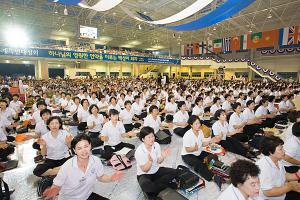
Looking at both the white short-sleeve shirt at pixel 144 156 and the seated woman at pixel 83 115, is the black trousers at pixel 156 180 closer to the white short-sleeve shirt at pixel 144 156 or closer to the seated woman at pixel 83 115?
the white short-sleeve shirt at pixel 144 156

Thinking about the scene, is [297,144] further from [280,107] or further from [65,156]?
[280,107]

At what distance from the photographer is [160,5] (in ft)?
56.6

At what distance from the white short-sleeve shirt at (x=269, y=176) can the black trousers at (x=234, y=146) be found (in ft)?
6.89

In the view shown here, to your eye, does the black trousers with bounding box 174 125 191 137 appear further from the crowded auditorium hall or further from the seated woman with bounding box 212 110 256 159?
the seated woman with bounding box 212 110 256 159

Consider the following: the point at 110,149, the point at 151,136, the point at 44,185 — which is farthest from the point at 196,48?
the point at 44,185

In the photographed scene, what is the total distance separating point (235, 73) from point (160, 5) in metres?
15.5

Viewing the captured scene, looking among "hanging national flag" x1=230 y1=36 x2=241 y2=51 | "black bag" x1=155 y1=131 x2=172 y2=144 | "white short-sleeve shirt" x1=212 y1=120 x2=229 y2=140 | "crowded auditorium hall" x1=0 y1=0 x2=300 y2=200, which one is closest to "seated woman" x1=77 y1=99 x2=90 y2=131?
"crowded auditorium hall" x1=0 y1=0 x2=300 y2=200

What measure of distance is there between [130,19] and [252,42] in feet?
47.2

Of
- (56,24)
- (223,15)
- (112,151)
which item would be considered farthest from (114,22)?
(112,151)

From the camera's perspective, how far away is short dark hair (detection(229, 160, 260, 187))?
1.70m

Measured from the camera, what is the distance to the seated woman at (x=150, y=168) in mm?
2786

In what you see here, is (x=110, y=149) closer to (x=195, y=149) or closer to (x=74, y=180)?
(x=195, y=149)

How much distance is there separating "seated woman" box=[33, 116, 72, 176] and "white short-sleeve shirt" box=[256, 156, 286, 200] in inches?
117

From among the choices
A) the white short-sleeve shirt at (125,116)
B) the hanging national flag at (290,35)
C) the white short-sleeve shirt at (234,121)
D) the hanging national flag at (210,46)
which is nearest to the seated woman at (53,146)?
the white short-sleeve shirt at (125,116)
